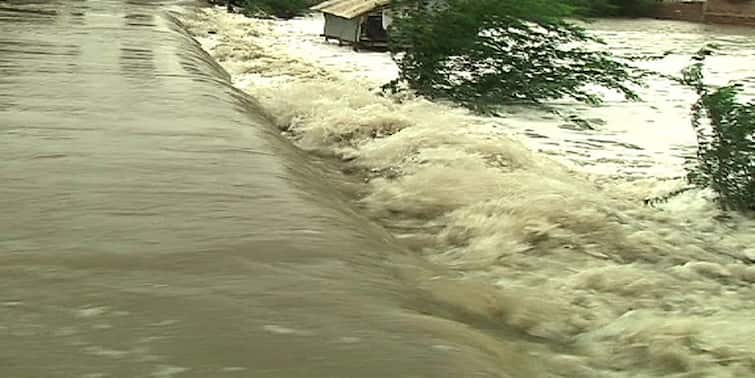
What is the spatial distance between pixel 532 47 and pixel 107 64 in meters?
3.58

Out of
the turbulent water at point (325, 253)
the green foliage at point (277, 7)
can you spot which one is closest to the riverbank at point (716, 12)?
the green foliage at point (277, 7)

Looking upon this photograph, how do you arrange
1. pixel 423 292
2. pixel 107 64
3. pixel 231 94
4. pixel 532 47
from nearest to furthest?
1. pixel 423 292
2. pixel 231 94
3. pixel 107 64
4. pixel 532 47

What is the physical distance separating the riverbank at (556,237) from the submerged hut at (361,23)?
21.8 feet

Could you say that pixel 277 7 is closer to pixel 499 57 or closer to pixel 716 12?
pixel 716 12

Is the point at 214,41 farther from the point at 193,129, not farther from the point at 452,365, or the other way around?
the point at 452,365

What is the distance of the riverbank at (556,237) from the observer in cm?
287

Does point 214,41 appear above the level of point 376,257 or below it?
below

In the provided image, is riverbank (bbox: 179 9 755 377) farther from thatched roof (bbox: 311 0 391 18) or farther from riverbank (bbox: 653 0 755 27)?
riverbank (bbox: 653 0 755 27)

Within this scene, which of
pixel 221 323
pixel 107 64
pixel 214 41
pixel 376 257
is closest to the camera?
pixel 221 323

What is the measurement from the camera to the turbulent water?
7.27ft

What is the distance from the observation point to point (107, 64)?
7066 mm

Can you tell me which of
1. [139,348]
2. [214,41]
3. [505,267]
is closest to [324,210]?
[505,267]

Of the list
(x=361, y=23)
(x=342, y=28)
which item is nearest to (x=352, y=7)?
(x=342, y=28)

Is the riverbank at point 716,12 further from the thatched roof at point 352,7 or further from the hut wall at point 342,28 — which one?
the hut wall at point 342,28
